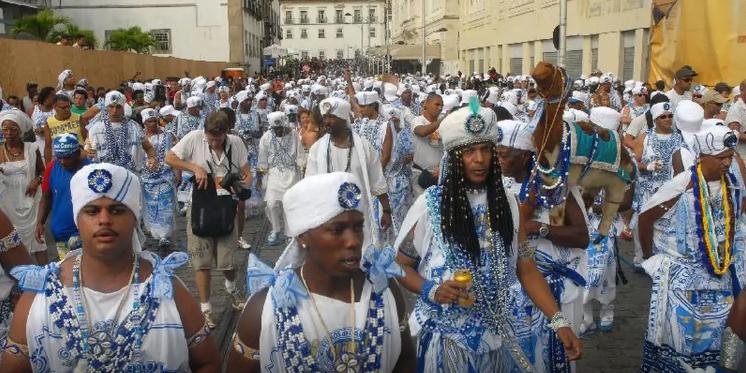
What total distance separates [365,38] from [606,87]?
115818 millimetres

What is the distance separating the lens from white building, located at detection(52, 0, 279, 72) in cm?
5109

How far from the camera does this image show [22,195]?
26.7ft

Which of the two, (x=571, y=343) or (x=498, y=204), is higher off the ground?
(x=498, y=204)

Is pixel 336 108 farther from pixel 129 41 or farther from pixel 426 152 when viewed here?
pixel 129 41

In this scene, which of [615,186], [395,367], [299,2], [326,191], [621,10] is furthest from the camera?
[299,2]

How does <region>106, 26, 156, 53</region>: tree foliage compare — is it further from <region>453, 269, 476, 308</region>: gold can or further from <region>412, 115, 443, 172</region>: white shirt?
<region>453, 269, 476, 308</region>: gold can

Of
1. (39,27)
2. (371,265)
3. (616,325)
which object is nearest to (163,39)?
(39,27)

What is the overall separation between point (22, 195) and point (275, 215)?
3776 mm

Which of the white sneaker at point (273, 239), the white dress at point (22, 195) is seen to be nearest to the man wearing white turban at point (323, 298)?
the white dress at point (22, 195)

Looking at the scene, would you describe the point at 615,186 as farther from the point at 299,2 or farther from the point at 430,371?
the point at 299,2

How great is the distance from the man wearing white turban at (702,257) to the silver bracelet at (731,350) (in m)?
1.00

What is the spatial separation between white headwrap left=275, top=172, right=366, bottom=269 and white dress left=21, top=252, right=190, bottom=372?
622 millimetres

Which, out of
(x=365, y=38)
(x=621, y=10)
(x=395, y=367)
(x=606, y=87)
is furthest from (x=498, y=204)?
(x=365, y=38)

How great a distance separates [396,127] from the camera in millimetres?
9789
